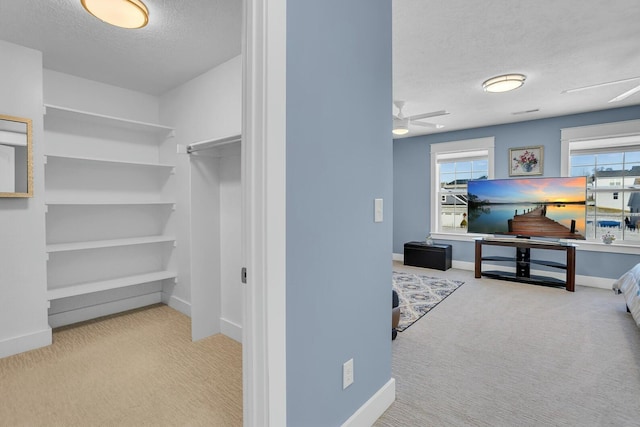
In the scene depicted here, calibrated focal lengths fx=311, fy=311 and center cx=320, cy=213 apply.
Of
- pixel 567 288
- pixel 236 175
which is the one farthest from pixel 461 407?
pixel 567 288

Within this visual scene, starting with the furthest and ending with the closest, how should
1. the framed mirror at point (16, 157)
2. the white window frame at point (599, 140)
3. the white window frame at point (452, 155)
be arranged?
the white window frame at point (452, 155)
the white window frame at point (599, 140)
the framed mirror at point (16, 157)

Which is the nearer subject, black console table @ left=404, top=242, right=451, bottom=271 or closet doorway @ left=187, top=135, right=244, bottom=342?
closet doorway @ left=187, top=135, right=244, bottom=342

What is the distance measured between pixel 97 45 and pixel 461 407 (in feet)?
12.3

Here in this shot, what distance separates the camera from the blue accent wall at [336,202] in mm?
1259

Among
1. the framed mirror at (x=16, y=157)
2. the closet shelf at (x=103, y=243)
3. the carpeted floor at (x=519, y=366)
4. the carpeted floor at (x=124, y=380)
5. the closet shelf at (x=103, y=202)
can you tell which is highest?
the framed mirror at (x=16, y=157)

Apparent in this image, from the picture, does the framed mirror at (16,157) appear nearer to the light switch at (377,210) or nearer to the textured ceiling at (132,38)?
the textured ceiling at (132,38)

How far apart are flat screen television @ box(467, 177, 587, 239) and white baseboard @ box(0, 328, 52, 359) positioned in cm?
550

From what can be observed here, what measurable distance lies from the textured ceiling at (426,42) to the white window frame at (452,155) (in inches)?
66.7

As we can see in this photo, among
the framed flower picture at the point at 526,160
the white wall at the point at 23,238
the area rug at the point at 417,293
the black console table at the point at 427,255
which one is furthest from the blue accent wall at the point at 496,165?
the white wall at the point at 23,238

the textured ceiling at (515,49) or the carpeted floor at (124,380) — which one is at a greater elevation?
the textured ceiling at (515,49)

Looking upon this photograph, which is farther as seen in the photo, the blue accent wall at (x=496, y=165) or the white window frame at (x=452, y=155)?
the white window frame at (x=452, y=155)

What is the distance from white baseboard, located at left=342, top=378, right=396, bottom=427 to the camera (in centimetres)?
159

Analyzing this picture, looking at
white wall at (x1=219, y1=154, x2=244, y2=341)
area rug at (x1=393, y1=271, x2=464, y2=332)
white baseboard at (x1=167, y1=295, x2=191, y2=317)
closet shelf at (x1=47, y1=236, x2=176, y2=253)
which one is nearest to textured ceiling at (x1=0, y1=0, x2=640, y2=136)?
white wall at (x1=219, y1=154, x2=244, y2=341)

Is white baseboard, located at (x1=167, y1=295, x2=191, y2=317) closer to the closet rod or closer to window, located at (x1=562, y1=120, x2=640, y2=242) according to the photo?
the closet rod
